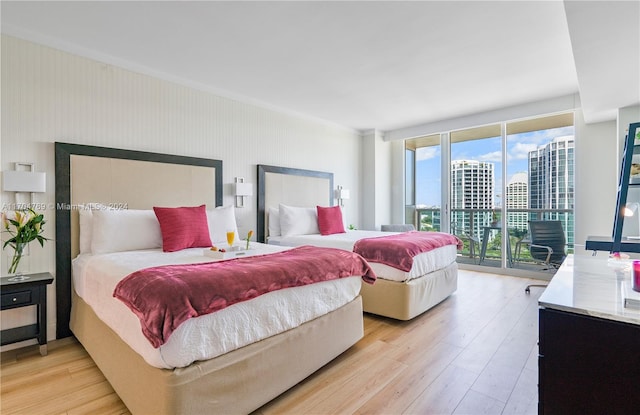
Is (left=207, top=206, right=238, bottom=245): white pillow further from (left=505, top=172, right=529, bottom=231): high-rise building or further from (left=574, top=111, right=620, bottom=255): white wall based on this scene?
(left=574, top=111, right=620, bottom=255): white wall

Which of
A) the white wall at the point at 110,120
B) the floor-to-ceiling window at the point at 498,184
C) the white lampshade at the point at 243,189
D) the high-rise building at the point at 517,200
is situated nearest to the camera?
the white wall at the point at 110,120

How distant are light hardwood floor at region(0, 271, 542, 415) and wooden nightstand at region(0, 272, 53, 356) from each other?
6.1 inches

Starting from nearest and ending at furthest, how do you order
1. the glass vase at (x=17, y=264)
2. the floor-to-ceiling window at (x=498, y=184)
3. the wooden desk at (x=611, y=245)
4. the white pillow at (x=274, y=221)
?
1. the glass vase at (x=17, y=264)
2. the wooden desk at (x=611, y=245)
3. the white pillow at (x=274, y=221)
4. the floor-to-ceiling window at (x=498, y=184)

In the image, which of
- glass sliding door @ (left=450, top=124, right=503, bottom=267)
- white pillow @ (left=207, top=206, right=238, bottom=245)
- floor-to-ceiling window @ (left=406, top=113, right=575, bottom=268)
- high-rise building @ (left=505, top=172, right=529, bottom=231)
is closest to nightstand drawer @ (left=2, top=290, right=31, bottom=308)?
white pillow @ (left=207, top=206, right=238, bottom=245)

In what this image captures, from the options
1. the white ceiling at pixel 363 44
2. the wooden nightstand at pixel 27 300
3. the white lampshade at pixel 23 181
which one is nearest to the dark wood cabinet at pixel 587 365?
the white ceiling at pixel 363 44

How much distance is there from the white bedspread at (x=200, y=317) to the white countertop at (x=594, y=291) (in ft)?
4.33

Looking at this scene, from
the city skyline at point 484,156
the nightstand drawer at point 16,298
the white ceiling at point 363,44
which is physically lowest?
the nightstand drawer at point 16,298

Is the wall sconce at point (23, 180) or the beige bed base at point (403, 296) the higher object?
the wall sconce at point (23, 180)

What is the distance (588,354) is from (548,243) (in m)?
4.01

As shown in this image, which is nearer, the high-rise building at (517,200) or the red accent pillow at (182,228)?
the red accent pillow at (182,228)

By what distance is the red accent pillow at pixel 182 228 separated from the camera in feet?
9.28

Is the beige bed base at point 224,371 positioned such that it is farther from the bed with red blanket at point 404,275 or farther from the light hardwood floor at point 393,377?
the bed with red blanket at point 404,275

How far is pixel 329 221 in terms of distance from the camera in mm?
4609

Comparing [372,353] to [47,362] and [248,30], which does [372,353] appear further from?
[248,30]
